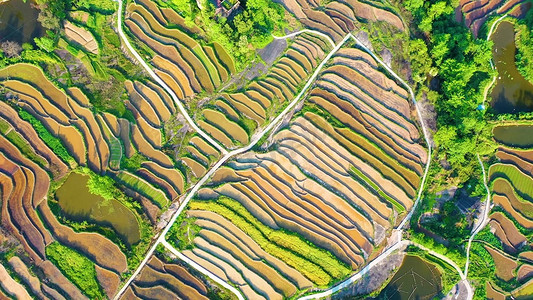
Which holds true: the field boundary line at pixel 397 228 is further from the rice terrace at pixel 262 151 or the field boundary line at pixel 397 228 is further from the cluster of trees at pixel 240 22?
the cluster of trees at pixel 240 22

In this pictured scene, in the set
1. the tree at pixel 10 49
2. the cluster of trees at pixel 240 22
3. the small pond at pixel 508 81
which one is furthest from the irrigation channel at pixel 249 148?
the tree at pixel 10 49

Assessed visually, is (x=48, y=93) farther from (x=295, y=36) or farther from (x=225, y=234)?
(x=295, y=36)

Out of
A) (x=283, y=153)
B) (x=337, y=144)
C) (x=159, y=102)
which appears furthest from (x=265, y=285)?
(x=159, y=102)

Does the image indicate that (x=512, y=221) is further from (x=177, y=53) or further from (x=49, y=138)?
(x=49, y=138)

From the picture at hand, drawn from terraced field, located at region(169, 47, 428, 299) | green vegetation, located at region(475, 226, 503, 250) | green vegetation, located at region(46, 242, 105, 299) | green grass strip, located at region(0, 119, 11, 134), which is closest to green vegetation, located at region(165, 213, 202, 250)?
terraced field, located at region(169, 47, 428, 299)

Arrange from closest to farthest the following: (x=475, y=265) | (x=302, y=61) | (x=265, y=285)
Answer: (x=265, y=285) → (x=475, y=265) → (x=302, y=61)

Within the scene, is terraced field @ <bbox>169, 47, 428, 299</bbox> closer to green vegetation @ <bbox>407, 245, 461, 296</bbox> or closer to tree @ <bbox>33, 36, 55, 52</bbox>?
green vegetation @ <bbox>407, 245, 461, 296</bbox>
